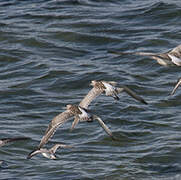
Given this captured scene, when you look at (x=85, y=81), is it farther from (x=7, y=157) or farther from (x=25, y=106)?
(x=7, y=157)

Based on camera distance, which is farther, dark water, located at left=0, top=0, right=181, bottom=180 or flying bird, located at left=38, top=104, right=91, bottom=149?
dark water, located at left=0, top=0, right=181, bottom=180

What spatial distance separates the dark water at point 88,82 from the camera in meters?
13.8

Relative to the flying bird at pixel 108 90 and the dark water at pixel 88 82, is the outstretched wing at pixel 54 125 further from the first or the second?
the dark water at pixel 88 82

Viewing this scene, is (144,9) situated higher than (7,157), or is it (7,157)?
(144,9)

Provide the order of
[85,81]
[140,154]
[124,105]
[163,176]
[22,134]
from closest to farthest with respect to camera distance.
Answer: [163,176]
[140,154]
[22,134]
[124,105]
[85,81]

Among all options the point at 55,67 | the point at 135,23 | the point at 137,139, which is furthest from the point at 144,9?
the point at 137,139

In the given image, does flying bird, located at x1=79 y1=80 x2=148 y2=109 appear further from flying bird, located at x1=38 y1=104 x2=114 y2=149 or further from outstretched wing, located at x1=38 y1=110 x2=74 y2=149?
outstretched wing, located at x1=38 y1=110 x2=74 y2=149

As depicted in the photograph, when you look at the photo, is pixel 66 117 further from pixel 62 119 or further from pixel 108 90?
pixel 108 90

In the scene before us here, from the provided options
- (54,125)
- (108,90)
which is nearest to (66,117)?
(54,125)

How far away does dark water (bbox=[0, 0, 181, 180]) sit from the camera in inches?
543

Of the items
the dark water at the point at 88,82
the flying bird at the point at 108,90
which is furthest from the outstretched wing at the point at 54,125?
the dark water at the point at 88,82

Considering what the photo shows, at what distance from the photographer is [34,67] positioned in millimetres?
18828

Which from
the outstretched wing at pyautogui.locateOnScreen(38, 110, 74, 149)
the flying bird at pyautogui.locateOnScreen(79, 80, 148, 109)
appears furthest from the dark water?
the outstretched wing at pyautogui.locateOnScreen(38, 110, 74, 149)

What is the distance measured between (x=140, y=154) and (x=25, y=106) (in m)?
3.65
